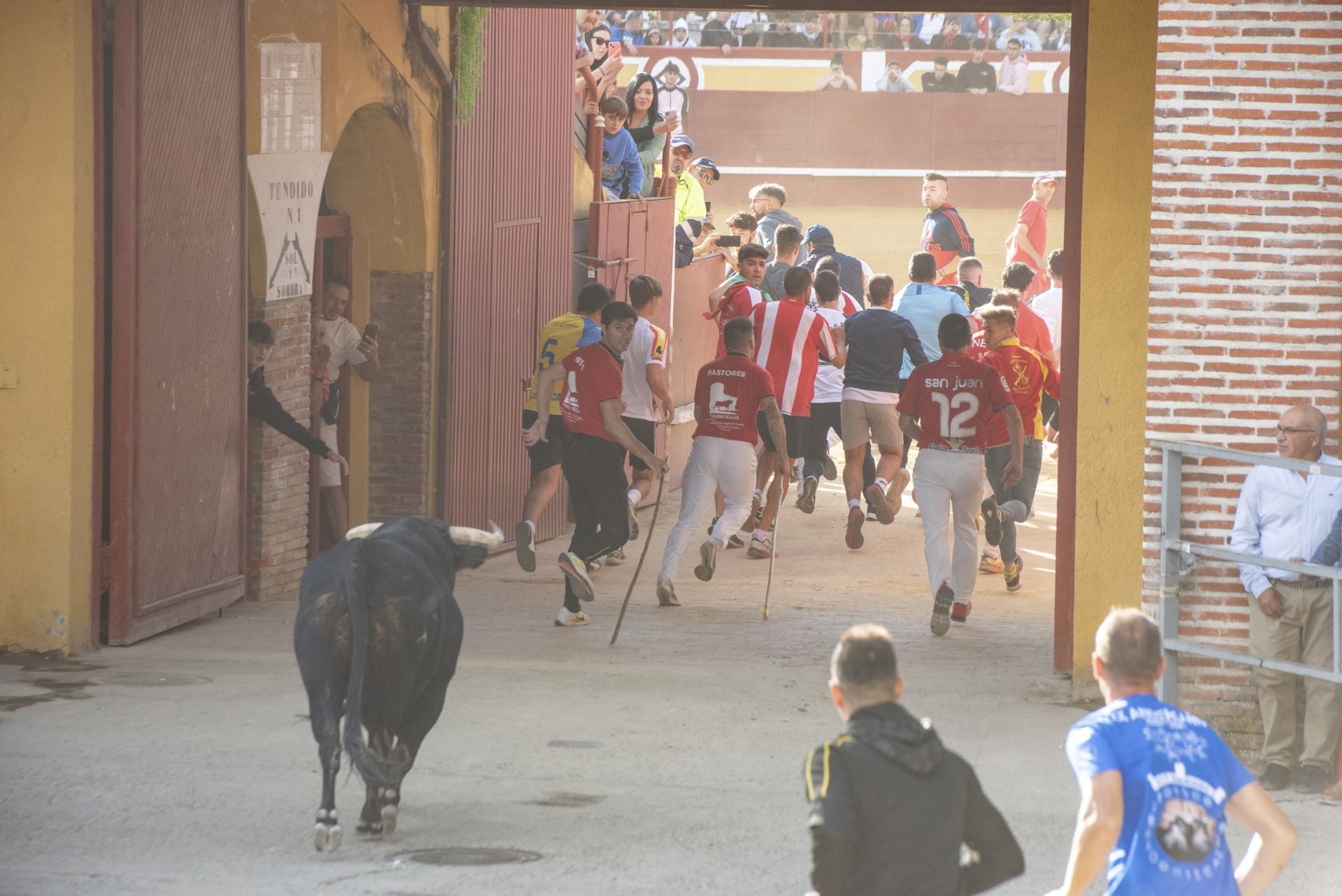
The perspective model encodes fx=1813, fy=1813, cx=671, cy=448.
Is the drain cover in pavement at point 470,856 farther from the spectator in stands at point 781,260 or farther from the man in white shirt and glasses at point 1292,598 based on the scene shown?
the spectator in stands at point 781,260

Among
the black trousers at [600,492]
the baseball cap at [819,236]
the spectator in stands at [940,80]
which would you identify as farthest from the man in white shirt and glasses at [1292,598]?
the spectator in stands at [940,80]

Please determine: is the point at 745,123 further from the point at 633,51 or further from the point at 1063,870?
the point at 1063,870

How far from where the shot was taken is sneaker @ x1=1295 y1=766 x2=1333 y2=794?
24.0 ft

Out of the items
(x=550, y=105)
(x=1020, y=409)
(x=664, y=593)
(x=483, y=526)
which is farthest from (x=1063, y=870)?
(x=550, y=105)

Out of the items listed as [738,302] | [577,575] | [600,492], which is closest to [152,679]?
[577,575]

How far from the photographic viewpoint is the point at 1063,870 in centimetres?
612

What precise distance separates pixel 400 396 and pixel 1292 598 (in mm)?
7496

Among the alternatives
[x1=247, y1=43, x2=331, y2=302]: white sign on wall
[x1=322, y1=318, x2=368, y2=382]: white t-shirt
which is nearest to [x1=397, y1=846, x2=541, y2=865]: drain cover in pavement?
[x1=247, y1=43, x2=331, y2=302]: white sign on wall

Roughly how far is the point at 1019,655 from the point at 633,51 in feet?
Result: 78.5

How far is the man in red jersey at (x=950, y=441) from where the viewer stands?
10.4m

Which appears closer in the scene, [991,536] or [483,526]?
[991,536]

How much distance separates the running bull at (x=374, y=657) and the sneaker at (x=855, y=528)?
6.72 metres

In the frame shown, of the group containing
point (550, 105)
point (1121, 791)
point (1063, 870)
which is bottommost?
point (1063, 870)

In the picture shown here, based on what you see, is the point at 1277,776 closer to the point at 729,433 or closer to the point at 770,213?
the point at 729,433
